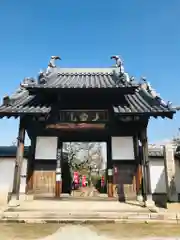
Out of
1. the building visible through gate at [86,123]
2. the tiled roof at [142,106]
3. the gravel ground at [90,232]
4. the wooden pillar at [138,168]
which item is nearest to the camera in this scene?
the gravel ground at [90,232]

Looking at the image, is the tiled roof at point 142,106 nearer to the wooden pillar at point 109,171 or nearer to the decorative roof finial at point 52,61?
the wooden pillar at point 109,171

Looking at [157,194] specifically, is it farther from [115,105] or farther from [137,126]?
[115,105]

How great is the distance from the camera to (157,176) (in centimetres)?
1555

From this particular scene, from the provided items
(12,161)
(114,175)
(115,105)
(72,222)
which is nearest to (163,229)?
(72,222)

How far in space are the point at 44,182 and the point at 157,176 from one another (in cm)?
888

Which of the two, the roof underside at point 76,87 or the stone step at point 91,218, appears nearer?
the stone step at point 91,218

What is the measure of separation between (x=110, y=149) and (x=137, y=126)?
1.83m

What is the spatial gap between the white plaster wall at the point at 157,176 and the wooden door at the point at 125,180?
18.6ft

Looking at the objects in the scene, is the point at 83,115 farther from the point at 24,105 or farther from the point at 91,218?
the point at 91,218

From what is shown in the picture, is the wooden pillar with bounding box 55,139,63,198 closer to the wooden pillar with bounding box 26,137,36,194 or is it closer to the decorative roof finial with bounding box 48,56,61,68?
the wooden pillar with bounding box 26,137,36,194

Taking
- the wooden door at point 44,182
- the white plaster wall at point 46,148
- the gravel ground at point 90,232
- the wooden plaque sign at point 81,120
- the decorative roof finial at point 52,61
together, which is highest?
the decorative roof finial at point 52,61

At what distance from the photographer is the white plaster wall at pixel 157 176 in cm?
1522

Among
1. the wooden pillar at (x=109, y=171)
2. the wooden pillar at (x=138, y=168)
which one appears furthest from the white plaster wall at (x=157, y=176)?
the wooden pillar at (x=109, y=171)

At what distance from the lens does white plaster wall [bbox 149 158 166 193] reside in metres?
15.2
